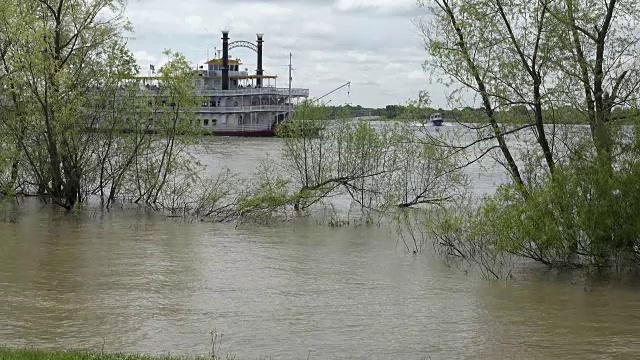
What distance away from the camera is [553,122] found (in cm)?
1953

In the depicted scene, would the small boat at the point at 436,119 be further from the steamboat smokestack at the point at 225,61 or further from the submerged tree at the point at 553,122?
the steamboat smokestack at the point at 225,61

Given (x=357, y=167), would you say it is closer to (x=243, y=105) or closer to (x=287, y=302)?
(x=287, y=302)

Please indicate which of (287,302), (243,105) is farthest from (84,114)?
(243,105)

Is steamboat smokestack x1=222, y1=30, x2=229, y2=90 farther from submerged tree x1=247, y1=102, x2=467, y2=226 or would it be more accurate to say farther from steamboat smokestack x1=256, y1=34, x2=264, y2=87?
submerged tree x1=247, y1=102, x2=467, y2=226

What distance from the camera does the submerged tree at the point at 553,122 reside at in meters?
16.9

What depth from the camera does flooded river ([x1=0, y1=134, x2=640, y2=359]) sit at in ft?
41.2

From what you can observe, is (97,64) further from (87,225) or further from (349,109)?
(349,109)

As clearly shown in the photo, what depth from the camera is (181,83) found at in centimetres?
2697

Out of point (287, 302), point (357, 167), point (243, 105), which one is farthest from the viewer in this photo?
point (243, 105)

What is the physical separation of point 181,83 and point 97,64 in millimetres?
2880

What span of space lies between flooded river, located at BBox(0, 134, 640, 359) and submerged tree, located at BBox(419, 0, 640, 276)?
1079 mm

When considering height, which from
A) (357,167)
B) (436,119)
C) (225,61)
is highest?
(225,61)

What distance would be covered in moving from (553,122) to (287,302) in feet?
27.7

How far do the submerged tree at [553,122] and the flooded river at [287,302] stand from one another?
3.54 feet
